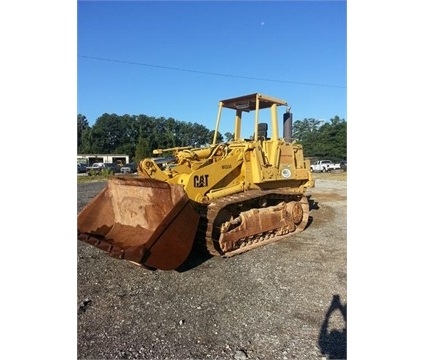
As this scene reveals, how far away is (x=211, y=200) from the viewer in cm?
399

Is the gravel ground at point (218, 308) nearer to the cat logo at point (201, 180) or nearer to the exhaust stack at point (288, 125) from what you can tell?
the cat logo at point (201, 180)

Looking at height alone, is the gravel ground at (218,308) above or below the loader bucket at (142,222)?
below

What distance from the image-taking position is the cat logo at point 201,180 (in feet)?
12.8

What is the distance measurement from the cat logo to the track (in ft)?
0.85

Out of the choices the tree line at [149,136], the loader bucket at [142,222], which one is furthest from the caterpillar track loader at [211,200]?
the tree line at [149,136]

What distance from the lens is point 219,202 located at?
3832 mm

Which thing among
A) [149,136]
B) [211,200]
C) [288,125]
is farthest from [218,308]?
→ [288,125]

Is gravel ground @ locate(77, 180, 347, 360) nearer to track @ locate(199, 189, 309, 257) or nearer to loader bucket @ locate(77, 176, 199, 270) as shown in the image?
track @ locate(199, 189, 309, 257)

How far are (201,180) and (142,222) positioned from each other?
2.99ft

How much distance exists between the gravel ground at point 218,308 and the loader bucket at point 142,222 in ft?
1.13
